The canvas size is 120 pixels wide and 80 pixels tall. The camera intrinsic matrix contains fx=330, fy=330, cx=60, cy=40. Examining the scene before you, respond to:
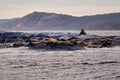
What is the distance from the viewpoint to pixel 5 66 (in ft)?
137

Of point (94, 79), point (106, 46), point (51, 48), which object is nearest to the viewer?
point (94, 79)

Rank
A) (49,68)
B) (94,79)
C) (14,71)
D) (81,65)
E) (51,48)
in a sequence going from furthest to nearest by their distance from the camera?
1. (51,48)
2. (81,65)
3. (49,68)
4. (14,71)
5. (94,79)

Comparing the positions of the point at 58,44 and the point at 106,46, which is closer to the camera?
the point at 58,44

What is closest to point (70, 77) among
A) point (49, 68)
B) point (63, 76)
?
point (63, 76)

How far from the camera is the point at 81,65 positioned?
42.1m

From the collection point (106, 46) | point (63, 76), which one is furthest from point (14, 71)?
point (106, 46)

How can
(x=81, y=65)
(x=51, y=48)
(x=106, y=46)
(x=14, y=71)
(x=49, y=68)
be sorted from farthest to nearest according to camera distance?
(x=106, y=46), (x=51, y=48), (x=81, y=65), (x=49, y=68), (x=14, y=71)

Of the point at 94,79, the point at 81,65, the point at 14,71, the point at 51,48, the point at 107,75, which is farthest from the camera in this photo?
the point at 51,48

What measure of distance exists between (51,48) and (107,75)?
115 feet

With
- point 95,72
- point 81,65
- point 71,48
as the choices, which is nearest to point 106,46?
point 71,48

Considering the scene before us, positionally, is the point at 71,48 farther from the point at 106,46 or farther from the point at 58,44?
the point at 106,46

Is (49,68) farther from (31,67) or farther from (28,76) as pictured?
(28,76)

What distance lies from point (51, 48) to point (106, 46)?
15.0 metres

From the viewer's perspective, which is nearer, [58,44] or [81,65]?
[81,65]
